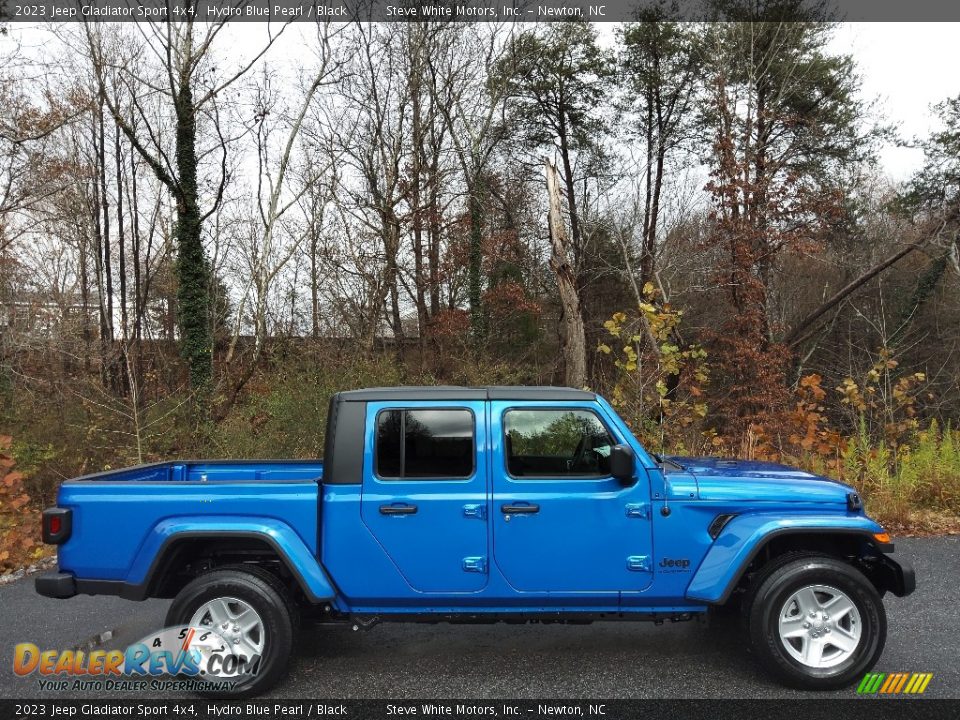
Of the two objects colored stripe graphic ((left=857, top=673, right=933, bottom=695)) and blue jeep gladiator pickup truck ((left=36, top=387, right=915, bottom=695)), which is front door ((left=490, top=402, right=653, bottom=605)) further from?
colored stripe graphic ((left=857, top=673, right=933, bottom=695))

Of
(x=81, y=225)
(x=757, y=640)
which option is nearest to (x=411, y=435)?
(x=757, y=640)

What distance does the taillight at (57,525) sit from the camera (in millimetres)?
3969

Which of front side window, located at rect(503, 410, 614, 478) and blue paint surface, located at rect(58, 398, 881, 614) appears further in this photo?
front side window, located at rect(503, 410, 614, 478)

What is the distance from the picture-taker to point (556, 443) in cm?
432

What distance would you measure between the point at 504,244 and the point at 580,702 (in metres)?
21.6

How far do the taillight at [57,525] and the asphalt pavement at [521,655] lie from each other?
94cm

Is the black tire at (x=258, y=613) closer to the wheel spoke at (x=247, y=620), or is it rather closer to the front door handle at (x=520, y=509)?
the wheel spoke at (x=247, y=620)

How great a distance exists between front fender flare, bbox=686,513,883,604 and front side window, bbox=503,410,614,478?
2.59ft

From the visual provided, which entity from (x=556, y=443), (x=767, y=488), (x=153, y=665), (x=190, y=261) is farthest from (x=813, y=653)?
(x=190, y=261)

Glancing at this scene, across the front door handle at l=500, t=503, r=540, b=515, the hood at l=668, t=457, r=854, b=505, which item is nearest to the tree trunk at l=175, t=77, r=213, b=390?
the front door handle at l=500, t=503, r=540, b=515

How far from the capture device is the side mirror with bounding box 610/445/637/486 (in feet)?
12.9

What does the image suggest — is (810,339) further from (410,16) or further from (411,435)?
(411,435)

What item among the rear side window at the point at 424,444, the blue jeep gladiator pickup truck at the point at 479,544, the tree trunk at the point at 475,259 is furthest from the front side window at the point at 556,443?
the tree trunk at the point at 475,259

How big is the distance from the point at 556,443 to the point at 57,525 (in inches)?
118
